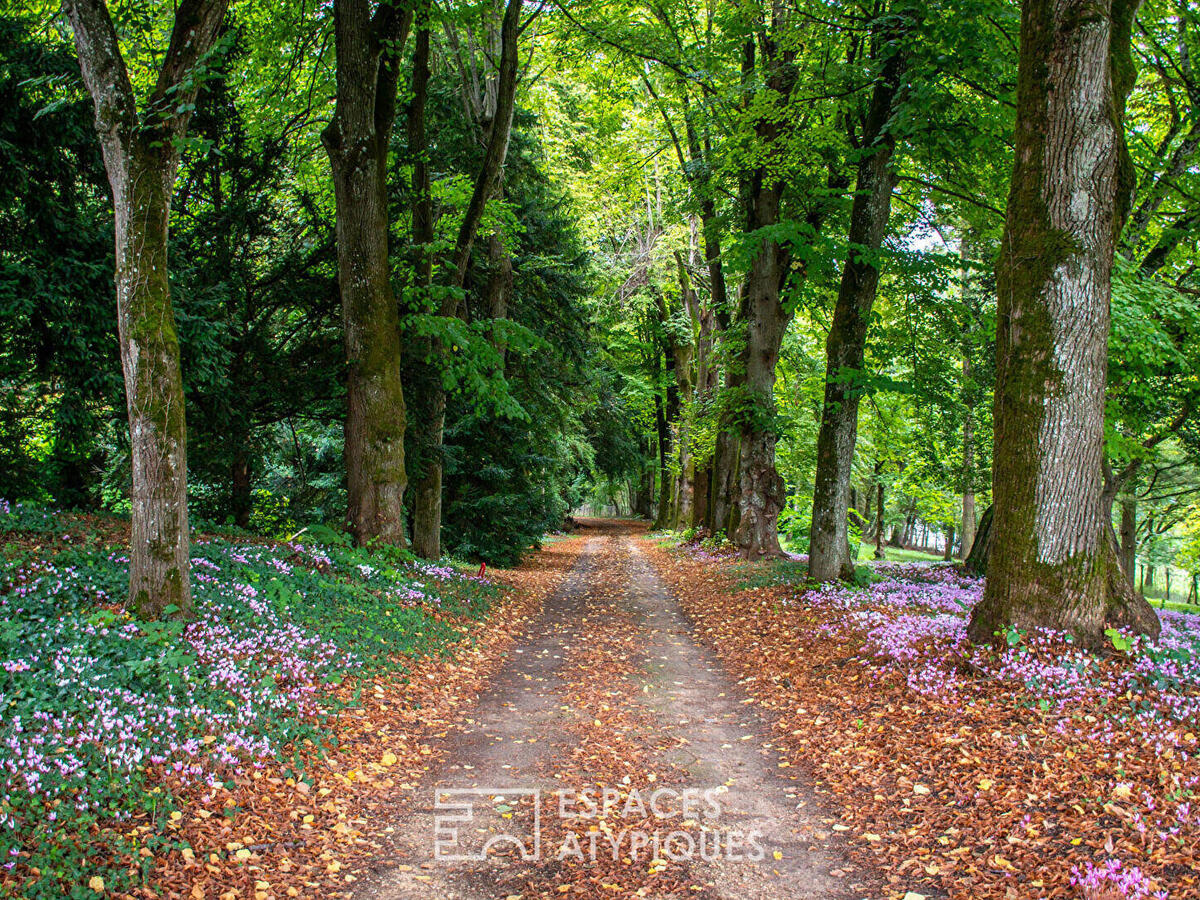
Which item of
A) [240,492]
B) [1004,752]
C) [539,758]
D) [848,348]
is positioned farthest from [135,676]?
[848,348]

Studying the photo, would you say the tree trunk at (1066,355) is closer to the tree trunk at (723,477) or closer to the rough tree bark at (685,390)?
the tree trunk at (723,477)

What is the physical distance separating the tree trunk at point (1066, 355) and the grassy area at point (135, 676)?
5.74 m

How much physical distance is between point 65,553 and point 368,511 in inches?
183

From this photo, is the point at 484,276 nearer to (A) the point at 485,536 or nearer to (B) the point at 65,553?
(A) the point at 485,536

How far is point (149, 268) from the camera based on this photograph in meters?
5.40

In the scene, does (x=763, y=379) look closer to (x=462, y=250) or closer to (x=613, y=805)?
(x=462, y=250)

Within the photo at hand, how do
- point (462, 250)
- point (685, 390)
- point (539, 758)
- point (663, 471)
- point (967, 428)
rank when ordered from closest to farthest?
point (539, 758) < point (462, 250) < point (967, 428) < point (685, 390) < point (663, 471)

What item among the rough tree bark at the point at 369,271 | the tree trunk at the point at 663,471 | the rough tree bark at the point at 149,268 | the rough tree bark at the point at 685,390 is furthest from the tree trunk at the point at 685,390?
the rough tree bark at the point at 149,268

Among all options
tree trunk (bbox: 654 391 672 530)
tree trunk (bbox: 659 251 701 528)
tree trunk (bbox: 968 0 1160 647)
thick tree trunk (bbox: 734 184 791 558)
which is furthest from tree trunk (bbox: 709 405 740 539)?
tree trunk (bbox: 968 0 1160 647)

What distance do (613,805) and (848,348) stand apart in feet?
26.7

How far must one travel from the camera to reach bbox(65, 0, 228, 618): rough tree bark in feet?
17.2

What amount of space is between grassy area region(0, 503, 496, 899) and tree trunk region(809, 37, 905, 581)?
6.03m

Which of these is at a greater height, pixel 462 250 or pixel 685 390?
pixel 462 250

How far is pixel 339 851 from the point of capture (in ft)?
12.9
